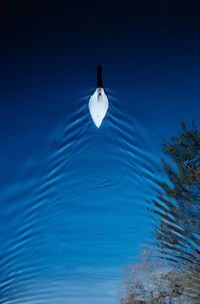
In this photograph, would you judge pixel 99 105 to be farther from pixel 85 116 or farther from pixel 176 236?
pixel 176 236

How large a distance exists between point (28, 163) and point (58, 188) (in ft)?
0.43

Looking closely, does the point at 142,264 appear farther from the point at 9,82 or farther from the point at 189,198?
the point at 9,82

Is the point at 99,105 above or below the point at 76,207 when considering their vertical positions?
above

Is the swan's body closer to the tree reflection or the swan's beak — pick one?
the swan's beak

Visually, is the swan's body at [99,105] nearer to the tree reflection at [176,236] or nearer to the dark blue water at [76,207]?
the dark blue water at [76,207]

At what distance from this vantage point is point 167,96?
127cm

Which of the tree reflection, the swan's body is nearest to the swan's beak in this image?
the swan's body

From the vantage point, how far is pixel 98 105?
3.93ft

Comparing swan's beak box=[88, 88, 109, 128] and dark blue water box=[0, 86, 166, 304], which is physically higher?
swan's beak box=[88, 88, 109, 128]

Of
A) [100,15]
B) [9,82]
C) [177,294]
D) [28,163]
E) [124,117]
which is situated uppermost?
[100,15]

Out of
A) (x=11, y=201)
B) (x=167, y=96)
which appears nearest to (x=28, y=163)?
(x=11, y=201)

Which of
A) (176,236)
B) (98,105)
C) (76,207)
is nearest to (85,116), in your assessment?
(98,105)

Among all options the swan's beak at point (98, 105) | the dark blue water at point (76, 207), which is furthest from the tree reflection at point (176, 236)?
the swan's beak at point (98, 105)

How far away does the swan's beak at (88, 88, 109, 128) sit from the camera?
3.93 ft
